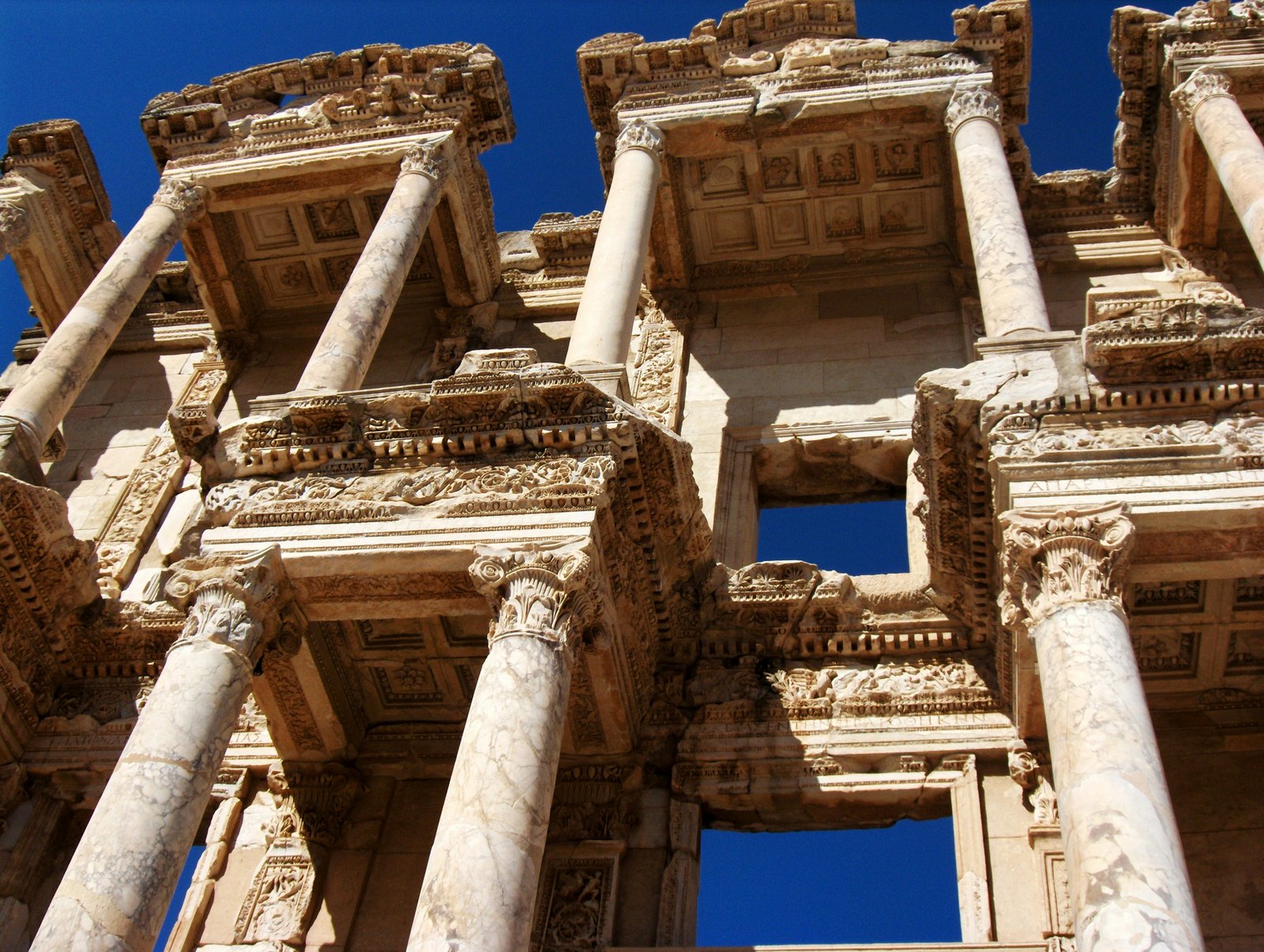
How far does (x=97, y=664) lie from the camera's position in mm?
12938

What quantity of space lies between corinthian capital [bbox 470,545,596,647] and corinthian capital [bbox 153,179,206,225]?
29.6 ft

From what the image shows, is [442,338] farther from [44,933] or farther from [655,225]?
[44,933]

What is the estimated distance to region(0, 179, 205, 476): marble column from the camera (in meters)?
13.1

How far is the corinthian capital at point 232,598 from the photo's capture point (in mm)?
9617

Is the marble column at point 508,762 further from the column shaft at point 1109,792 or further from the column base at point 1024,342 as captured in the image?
the column base at point 1024,342

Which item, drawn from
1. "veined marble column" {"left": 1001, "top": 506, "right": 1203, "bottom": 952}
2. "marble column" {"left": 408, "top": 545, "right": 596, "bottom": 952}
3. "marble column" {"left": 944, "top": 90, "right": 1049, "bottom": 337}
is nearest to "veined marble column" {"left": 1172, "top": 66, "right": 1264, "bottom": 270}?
"marble column" {"left": 944, "top": 90, "right": 1049, "bottom": 337}

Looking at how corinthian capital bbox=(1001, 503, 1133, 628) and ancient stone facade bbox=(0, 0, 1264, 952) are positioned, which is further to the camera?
ancient stone facade bbox=(0, 0, 1264, 952)

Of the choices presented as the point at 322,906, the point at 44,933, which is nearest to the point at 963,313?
the point at 322,906

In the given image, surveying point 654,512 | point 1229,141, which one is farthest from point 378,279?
point 1229,141

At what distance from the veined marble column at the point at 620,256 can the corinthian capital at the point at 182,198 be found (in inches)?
217

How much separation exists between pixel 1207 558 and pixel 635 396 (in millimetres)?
8115

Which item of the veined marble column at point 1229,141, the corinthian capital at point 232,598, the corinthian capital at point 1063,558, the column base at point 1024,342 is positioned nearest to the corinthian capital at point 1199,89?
the veined marble column at point 1229,141

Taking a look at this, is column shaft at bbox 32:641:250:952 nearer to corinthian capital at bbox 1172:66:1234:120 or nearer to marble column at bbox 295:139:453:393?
marble column at bbox 295:139:453:393

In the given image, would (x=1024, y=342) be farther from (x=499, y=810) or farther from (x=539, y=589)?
(x=499, y=810)
